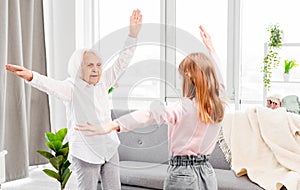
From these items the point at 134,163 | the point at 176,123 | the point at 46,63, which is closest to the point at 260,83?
the point at 134,163

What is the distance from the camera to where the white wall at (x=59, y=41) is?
386 cm

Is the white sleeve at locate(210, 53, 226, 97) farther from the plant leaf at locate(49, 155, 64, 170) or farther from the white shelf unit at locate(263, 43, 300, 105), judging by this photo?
the white shelf unit at locate(263, 43, 300, 105)

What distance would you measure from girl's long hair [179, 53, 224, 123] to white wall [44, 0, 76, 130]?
226 centimetres

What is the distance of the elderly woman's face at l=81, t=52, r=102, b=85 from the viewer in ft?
6.62

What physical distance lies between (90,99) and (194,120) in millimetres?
443

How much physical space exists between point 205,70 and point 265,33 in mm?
2269

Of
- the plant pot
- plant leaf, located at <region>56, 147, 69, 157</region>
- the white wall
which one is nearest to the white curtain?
the white wall

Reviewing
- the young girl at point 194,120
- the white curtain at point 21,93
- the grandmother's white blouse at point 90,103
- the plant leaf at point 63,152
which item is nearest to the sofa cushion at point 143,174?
the plant leaf at point 63,152

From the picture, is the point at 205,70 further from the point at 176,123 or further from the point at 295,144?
the point at 295,144

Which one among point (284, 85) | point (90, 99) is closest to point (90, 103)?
point (90, 99)

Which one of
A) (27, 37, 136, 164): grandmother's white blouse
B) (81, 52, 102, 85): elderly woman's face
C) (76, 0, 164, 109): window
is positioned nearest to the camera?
(76, 0, 164, 109): window

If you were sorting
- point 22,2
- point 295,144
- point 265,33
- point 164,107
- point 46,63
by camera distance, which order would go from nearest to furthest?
point 164,107
point 295,144
point 22,2
point 46,63
point 265,33

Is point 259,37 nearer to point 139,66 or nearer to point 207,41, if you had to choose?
point 207,41

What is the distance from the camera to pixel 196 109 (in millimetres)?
1802
